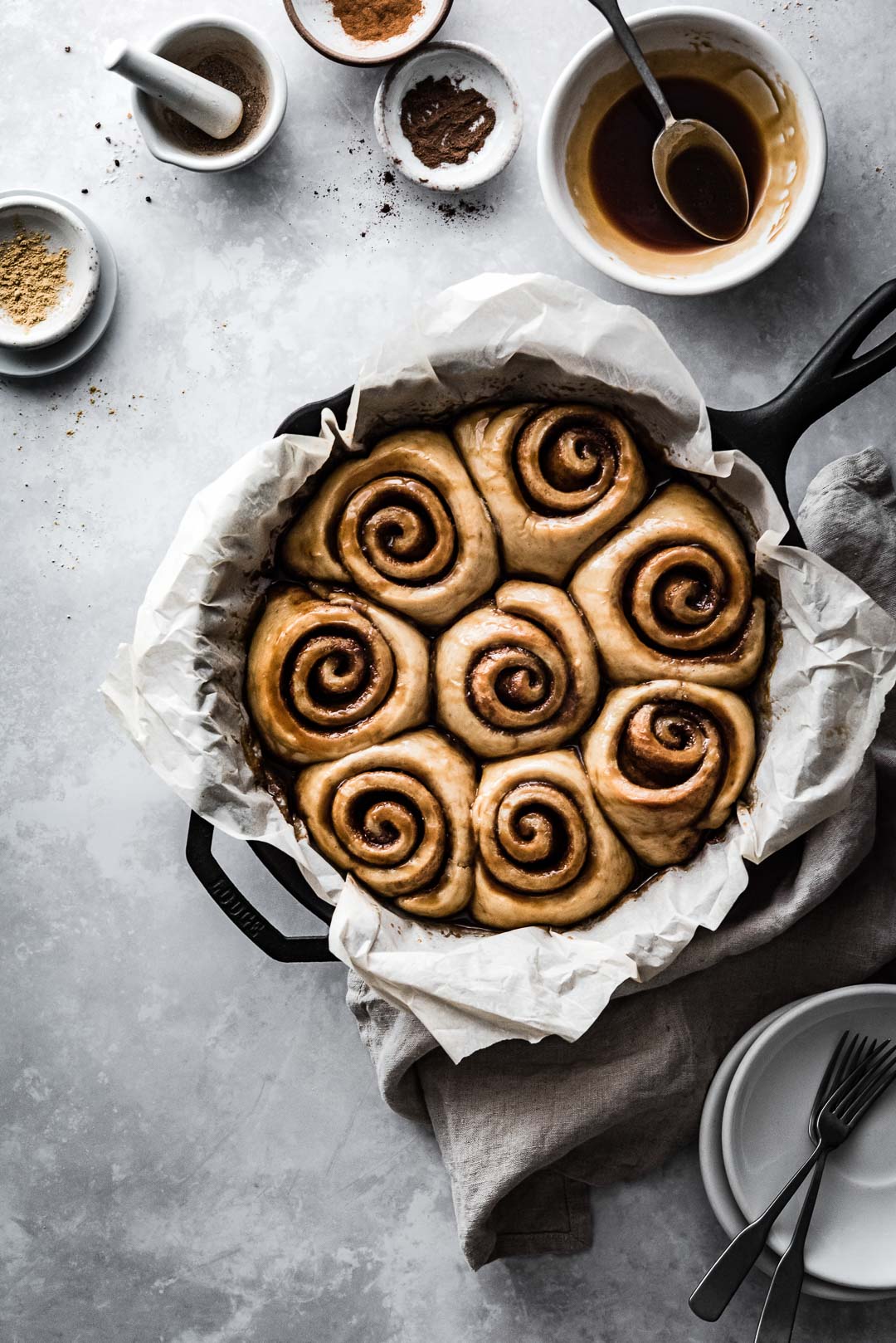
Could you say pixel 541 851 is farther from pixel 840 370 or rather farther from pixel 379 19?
pixel 379 19

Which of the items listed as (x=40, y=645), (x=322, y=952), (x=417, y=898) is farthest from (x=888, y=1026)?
(x=40, y=645)

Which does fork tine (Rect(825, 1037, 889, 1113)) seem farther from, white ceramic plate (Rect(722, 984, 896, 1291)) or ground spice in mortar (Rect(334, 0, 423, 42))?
ground spice in mortar (Rect(334, 0, 423, 42))

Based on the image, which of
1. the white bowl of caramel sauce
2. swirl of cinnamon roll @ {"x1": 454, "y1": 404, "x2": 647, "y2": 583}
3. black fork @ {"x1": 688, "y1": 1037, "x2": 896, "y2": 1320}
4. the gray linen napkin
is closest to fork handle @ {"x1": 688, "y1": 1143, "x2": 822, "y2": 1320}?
black fork @ {"x1": 688, "y1": 1037, "x2": 896, "y2": 1320}

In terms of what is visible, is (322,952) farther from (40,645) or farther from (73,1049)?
(40,645)

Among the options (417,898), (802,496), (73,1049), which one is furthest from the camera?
(73,1049)

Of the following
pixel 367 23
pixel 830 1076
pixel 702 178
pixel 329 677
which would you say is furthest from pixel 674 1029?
pixel 367 23

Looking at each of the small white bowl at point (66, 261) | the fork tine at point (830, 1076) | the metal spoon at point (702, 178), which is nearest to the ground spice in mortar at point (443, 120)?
the metal spoon at point (702, 178)
